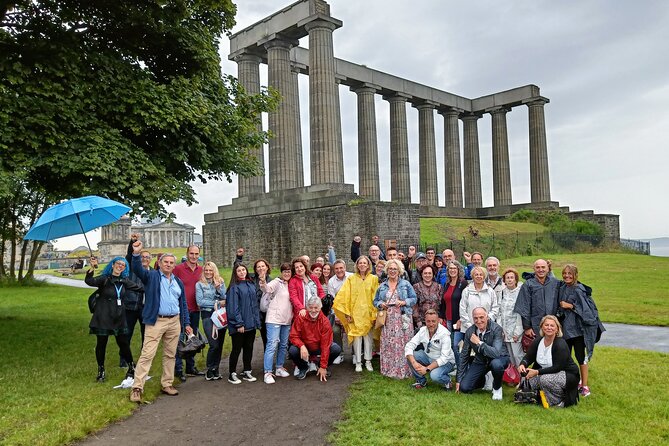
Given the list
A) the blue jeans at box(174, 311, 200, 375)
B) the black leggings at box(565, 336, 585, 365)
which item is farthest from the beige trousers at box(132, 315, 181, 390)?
the black leggings at box(565, 336, 585, 365)

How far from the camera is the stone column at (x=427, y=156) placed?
155 feet

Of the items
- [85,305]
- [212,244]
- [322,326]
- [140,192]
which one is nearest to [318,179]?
[212,244]

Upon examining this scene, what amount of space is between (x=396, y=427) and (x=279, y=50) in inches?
1126

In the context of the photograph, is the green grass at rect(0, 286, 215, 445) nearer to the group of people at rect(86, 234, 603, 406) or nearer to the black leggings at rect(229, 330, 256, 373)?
the group of people at rect(86, 234, 603, 406)

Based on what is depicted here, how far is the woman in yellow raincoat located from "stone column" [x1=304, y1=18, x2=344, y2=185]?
65.2ft

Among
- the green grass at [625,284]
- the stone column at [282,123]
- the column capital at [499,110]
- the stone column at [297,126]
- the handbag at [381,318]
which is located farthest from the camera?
the column capital at [499,110]

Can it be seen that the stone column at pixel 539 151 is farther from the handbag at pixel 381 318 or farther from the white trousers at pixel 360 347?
the handbag at pixel 381 318

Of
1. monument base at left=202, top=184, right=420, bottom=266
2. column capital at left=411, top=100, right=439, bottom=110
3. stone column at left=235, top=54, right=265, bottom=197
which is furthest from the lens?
column capital at left=411, top=100, right=439, bottom=110

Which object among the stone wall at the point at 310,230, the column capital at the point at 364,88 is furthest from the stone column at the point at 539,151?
the stone wall at the point at 310,230

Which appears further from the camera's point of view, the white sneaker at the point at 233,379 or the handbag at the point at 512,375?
the white sneaker at the point at 233,379

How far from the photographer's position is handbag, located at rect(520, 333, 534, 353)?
8641 millimetres

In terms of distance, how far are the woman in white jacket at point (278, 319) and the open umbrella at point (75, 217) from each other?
284 centimetres

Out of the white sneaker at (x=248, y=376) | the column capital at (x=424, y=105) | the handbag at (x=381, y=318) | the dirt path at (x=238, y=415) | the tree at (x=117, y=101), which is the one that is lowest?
the dirt path at (x=238, y=415)

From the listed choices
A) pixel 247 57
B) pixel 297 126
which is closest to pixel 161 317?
pixel 297 126
